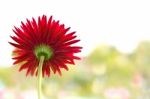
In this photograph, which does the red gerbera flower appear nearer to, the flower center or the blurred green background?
the flower center

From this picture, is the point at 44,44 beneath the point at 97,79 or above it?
beneath

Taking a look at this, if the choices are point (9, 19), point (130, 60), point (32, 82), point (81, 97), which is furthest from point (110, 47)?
point (9, 19)

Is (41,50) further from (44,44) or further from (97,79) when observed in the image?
(97,79)

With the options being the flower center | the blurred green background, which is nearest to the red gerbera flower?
the flower center

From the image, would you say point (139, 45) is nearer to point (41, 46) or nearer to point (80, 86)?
point (80, 86)

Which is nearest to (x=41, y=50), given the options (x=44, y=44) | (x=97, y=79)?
(x=44, y=44)

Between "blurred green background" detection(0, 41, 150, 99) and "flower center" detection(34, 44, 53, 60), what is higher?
"blurred green background" detection(0, 41, 150, 99)
